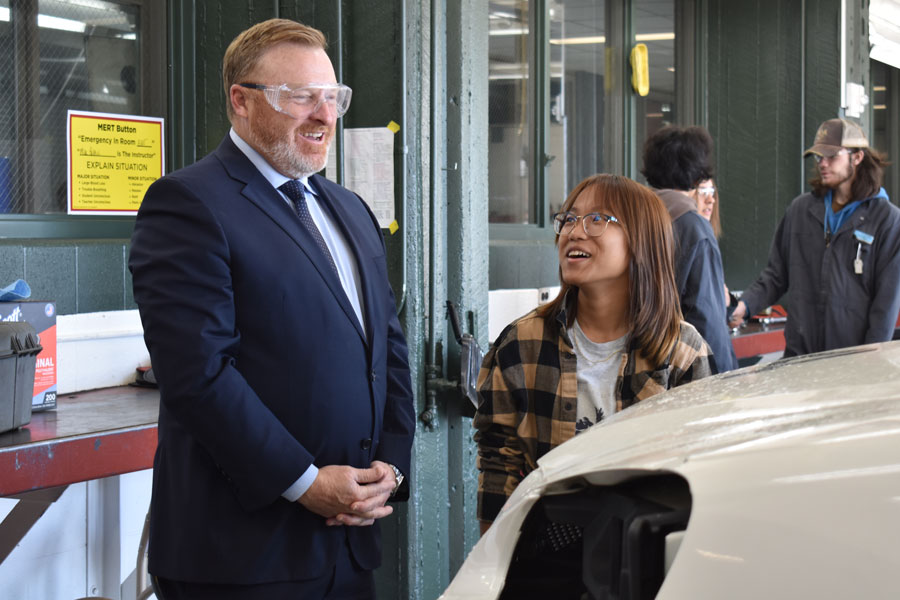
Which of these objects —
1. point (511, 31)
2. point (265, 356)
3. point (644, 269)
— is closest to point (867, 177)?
point (511, 31)

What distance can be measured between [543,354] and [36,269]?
6.00 ft

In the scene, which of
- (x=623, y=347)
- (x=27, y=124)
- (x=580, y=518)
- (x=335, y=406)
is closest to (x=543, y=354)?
(x=623, y=347)

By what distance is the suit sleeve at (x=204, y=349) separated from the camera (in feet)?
5.57

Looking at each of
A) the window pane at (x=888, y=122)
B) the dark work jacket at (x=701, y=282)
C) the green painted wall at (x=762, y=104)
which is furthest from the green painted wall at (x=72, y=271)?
the window pane at (x=888, y=122)

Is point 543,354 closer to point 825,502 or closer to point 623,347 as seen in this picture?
point 623,347

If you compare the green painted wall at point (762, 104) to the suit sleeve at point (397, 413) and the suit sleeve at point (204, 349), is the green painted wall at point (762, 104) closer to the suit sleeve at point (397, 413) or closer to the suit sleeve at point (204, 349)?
the suit sleeve at point (397, 413)

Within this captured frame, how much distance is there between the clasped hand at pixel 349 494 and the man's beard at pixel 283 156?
59 centimetres

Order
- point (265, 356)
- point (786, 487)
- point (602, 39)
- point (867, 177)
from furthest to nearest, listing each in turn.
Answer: point (602, 39)
point (867, 177)
point (265, 356)
point (786, 487)

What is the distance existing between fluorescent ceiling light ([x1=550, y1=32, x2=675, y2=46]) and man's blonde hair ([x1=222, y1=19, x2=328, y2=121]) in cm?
324

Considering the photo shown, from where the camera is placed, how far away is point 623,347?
75.0 inches

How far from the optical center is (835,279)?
4121 mm

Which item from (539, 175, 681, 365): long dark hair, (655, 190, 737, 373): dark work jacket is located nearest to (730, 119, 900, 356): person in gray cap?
(655, 190, 737, 373): dark work jacket

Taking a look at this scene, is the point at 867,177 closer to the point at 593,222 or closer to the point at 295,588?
the point at 593,222

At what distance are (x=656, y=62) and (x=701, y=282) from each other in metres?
3.55
